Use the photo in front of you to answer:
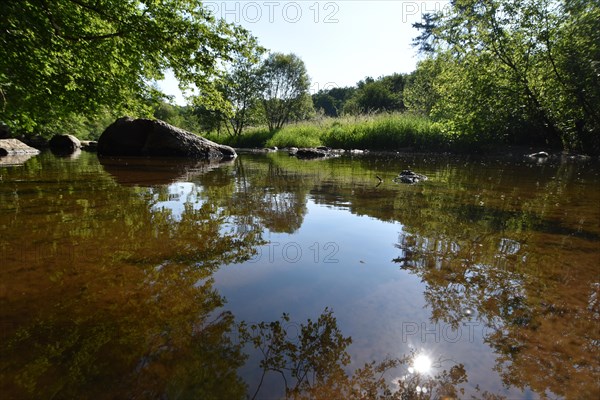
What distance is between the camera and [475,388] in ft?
3.98

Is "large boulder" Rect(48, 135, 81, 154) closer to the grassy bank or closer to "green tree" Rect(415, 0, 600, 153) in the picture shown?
the grassy bank

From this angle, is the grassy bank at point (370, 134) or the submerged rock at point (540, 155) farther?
the grassy bank at point (370, 134)

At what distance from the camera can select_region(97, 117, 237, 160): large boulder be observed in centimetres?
1323

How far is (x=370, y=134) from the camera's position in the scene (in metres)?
18.7

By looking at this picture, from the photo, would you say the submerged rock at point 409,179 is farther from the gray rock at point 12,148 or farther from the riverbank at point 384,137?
the gray rock at point 12,148

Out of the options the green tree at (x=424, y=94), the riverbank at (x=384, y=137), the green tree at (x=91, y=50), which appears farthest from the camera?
the green tree at (x=424, y=94)

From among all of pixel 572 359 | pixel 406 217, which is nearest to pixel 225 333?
pixel 572 359

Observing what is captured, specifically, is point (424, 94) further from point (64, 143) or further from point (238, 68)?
point (64, 143)

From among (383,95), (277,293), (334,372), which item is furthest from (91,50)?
(383,95)

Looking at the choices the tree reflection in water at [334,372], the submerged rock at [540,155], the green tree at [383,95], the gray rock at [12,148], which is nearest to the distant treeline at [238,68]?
the submerged rock at [540,155]

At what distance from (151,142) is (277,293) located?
520 inches

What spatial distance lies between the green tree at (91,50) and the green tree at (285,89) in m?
23.6

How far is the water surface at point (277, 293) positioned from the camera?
1.25 meters

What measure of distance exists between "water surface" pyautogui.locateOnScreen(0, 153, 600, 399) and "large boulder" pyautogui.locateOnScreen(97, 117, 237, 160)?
9.81 metres
